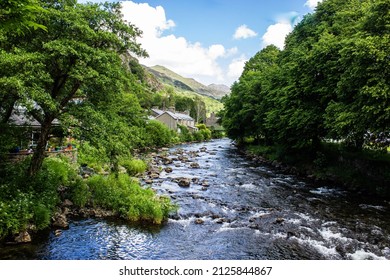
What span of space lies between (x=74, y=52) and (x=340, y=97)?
2025 centimetres

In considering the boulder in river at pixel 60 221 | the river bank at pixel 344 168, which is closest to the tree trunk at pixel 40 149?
the boulder in river at pixel 60 221

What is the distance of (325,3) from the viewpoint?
3644 centimetres

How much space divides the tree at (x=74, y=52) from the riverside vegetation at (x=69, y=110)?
47 mm

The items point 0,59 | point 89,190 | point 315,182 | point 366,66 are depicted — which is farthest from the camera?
point 315,182

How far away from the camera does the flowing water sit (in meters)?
13.4

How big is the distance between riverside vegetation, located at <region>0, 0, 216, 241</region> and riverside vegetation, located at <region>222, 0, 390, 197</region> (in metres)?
14.7

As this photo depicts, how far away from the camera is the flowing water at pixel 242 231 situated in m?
13.4

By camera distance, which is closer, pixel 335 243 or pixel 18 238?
pixel 18 238

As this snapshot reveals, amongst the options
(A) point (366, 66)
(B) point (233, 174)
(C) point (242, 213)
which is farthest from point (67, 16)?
(B) point (233, 174)

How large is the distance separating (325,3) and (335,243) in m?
31.6

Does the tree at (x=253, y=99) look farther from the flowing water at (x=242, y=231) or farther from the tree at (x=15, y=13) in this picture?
the tree at (x=15, y=13)

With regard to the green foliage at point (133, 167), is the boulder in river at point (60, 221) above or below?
below

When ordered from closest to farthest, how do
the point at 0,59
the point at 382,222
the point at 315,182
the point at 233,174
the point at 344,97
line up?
the point at 0,59 < the point at 382,222 < the point at 344,97 < the point at 315,182 < the point at 233,174

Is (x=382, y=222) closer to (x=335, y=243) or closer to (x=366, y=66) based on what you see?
(x=335, y=243)
